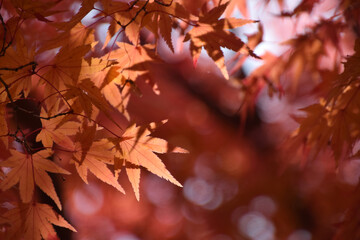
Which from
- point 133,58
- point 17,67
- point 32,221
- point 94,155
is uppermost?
point 17,67

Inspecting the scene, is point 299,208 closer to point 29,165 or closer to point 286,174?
point 286,174

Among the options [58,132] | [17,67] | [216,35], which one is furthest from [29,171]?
[216,35]

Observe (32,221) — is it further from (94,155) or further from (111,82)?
(111,82)

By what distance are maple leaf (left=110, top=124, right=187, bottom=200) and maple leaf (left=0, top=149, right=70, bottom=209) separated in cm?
15

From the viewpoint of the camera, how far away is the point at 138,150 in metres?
0.80

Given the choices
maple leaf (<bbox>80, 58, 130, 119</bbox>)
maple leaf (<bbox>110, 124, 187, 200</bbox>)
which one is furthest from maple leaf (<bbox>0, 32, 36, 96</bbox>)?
maple leaf (<bbox>110, 124, 187, 200</bbox>)

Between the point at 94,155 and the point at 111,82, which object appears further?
the point at 111,82

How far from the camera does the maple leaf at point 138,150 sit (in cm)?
78

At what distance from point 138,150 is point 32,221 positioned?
313 millimetres

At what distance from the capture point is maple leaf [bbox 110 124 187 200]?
78 cm

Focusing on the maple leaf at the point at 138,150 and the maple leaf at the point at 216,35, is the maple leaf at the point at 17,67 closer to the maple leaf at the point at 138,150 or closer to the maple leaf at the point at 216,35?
the maple leaf at the point at 138,150

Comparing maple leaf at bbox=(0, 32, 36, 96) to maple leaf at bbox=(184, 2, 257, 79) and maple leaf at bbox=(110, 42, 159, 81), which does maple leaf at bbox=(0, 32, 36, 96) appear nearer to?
maple leaf at bbox=(110, 42, 159, 81)

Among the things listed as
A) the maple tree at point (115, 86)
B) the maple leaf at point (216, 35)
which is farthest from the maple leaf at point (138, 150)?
the maple leaf at point (216, 35)

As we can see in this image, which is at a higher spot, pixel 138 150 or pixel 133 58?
pixel 133 58
